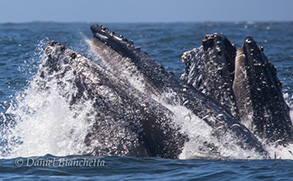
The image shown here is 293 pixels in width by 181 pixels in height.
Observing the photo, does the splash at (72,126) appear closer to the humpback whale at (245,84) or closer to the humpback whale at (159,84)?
the humpback whale at (159,84)

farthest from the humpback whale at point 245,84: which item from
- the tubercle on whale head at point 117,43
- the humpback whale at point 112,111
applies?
the humpback whale at point 112,111

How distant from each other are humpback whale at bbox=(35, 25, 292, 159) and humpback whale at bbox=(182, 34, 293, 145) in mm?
14

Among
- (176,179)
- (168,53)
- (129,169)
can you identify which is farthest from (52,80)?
(168,53)

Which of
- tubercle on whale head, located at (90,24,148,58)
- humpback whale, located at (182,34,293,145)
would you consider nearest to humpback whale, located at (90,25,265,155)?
tubercle on whale head, located at (90,24,148,58)

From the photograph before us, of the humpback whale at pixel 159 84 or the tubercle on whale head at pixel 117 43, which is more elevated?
the tubercle on whale head at pixel 117 43

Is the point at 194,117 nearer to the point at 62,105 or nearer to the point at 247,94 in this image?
the point at 247,94

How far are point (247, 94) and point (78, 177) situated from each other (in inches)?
104

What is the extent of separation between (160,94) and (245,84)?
1266 millimetres

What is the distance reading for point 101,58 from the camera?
879 centimetres

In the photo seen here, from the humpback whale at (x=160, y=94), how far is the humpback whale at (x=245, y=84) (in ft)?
0.05

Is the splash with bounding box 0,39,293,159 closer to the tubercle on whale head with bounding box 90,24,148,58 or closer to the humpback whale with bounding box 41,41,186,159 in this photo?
the humpback whale with bounding box 41,41,186,159

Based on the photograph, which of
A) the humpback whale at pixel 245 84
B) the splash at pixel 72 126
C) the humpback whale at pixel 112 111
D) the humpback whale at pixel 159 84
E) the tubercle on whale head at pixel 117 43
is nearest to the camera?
the humpback whale at pixel 112 111

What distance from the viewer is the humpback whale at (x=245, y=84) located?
8.37 metres

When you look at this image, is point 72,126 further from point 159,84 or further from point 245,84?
point 245,84
